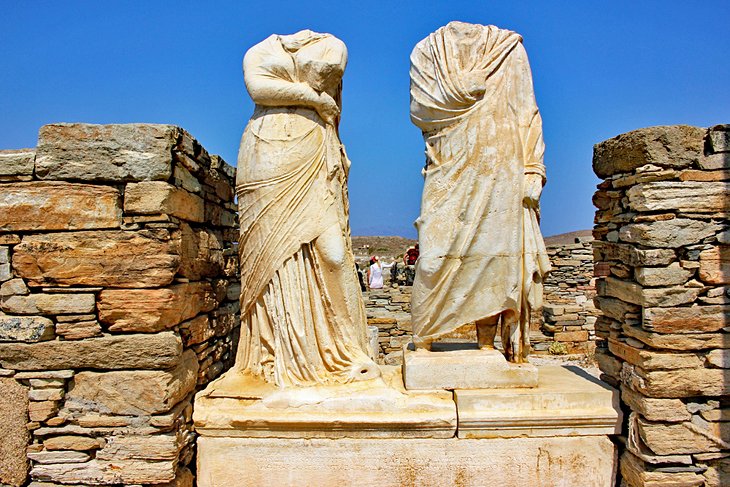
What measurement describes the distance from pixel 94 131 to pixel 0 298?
3.85 ft

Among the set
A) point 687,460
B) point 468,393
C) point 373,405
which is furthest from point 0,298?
point 687,460

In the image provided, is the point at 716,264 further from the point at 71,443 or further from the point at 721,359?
the point at 71,443

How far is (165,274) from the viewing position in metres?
3.16

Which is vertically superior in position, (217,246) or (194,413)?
(217,246)

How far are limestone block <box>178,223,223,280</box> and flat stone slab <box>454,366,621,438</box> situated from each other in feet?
6.52

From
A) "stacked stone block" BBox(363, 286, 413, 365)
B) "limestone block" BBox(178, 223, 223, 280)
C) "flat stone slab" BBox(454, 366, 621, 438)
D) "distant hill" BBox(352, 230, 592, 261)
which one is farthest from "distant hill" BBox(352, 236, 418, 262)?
"flat stone slab" BBox(454, 366, 621, 438)

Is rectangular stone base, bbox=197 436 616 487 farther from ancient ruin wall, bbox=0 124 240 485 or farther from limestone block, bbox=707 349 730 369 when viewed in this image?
limestone block, bbox=707 349 730 369

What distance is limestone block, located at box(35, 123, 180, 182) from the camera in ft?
10.3

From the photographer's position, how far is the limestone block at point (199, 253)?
3.41 metres

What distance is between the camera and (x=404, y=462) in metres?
3.17

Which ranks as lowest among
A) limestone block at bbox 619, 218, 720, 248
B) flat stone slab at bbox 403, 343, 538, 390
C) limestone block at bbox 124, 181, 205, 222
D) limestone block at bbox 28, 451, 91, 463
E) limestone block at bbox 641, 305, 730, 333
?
limestone block at bbox 28, 451, 91, 463

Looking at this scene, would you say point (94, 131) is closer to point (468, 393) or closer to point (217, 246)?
point (217, 246)

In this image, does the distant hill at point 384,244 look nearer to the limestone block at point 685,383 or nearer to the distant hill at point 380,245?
the distant hill at point 380,245

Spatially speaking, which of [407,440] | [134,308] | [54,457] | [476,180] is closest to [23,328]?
[134,308]
